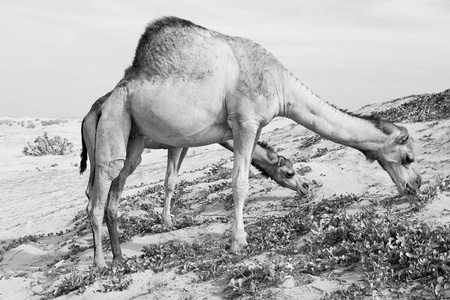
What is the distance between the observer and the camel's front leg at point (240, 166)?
6930mm

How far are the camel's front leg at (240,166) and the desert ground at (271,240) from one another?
198mm

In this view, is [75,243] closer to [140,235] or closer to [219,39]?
[140,235]

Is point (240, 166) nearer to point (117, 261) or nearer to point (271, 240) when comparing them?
point (271, 240)

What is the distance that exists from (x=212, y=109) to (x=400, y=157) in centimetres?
257

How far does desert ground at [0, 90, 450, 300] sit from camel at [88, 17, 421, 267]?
2.11 feet

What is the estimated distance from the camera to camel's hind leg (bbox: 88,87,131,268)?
730 cm

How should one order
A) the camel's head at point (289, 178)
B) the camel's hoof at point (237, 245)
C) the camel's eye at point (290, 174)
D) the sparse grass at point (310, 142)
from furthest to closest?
the sparse grass at point (310, 142)
the camel's eye at point (290, 174)
the camel's head at point (289, 178)
the camel's hoof at point (237, 245)

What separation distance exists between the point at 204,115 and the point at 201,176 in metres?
6.26

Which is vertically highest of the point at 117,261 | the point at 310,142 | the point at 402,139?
the point at 402,139

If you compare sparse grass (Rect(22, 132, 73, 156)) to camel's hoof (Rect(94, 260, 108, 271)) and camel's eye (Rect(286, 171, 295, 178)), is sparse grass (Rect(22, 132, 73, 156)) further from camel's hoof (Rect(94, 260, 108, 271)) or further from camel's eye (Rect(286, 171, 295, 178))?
camel's hoof (Rect(94, 260, 108, 271))

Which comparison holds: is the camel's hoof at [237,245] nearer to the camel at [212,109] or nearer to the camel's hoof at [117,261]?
the camel at [212,109]

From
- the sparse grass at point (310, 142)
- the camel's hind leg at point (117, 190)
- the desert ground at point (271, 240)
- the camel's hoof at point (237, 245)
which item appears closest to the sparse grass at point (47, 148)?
the desert ground at point (271, 240)

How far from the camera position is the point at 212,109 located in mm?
7074

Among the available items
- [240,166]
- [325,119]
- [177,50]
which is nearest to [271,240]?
[240,166]
